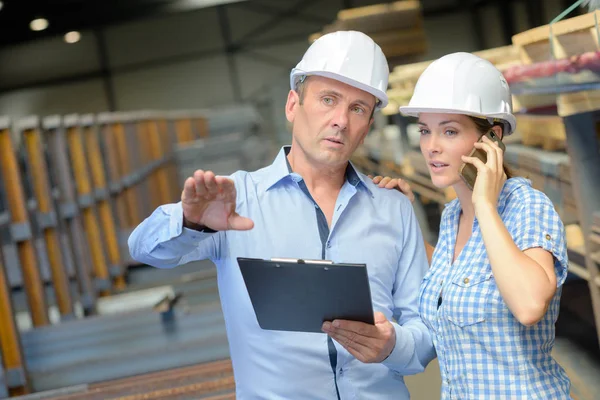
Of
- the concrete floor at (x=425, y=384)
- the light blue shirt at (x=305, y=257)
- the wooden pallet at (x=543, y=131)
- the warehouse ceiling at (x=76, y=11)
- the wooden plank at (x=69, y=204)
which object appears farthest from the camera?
the warehouse ceiling at (x=76, y=11)

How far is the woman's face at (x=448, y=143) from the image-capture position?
6.87ft

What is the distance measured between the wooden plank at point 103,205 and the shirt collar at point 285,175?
16.8ft

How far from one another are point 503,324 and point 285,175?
84 cm

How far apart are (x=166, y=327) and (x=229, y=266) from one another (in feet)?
8.28

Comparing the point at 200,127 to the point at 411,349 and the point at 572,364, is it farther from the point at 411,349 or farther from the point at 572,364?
the point at 411,349

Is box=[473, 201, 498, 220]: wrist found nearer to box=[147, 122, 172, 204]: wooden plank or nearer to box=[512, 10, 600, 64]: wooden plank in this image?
box=[512, 10, 600, 64]: wooden plank

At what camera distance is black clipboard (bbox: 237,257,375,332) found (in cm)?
186

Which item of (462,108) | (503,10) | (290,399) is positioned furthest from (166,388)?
(503,10)

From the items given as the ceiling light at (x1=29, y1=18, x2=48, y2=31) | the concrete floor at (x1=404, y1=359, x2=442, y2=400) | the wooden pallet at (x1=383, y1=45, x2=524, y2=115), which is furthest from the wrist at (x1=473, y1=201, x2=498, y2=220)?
the ceiling light at (x1=29, y1=18, x2=48, y2=31)

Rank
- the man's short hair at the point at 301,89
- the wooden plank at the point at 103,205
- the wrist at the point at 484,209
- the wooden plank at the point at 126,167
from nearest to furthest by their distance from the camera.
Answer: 1. the wrist at the point at 484,209
2. the man's short hair at the point at 301,89
3. the wooden plank at the point at 103,205
4. the wooden plank at the point at 126,167

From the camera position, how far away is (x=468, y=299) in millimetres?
1962

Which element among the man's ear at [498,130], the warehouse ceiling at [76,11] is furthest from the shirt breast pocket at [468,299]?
the warehouse ceiling at [76,11]

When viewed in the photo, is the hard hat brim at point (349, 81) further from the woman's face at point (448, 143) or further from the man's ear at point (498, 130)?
the man's ear at point (498, 130)

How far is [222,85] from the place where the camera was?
24.5m
